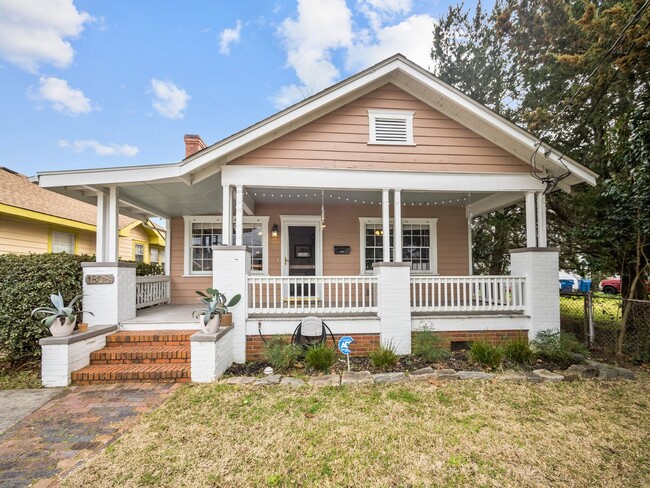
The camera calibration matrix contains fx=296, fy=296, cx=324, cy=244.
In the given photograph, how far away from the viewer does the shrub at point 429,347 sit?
4.92m

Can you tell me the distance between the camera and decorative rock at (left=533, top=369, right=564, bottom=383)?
4141mm

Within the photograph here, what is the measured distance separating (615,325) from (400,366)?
181 inches

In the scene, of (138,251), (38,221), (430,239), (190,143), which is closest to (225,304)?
(190,143)

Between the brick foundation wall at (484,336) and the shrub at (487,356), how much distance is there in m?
0.69

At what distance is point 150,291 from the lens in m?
6.79

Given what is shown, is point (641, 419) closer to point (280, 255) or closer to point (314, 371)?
point (314, 371)

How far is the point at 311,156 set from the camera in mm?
5414

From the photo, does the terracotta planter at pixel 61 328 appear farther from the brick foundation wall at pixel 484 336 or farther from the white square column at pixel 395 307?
the brick foundation wall at pixel 484 336

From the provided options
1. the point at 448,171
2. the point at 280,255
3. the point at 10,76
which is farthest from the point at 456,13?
the point at 10,76

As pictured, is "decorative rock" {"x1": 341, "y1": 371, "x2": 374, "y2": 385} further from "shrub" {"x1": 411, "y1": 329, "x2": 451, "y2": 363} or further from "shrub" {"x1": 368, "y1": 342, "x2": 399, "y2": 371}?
"shrub" {"x1": 411, "y1": 329, "x2": 451, "y2": 363}

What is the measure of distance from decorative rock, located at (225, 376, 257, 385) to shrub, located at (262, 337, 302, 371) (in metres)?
0.45

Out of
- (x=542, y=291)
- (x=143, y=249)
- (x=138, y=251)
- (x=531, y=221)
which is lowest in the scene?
(x=542, y=291)

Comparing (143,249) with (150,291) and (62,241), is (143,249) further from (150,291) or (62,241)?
(150,291)

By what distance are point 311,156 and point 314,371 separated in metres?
3.65
